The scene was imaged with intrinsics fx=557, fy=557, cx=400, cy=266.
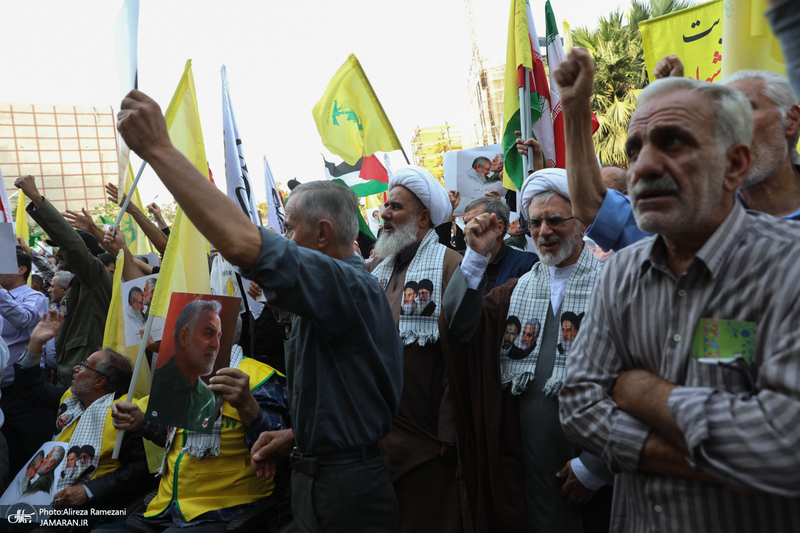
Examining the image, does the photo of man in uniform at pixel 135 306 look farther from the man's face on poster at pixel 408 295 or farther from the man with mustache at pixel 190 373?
the man's face on poster at pixel 408 295

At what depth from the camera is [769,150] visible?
198 centimetres

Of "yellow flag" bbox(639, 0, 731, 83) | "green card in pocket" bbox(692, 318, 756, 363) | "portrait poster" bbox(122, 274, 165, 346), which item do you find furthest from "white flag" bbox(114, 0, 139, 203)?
"yellow flag" bbox(639, 0, 731, 83)

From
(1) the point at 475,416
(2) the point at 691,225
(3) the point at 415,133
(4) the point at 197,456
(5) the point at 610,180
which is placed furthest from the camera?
(3) the point at 415,133

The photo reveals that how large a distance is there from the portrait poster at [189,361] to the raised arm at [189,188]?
137 centimetres

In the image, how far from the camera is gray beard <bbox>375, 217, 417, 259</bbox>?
3.62 metres

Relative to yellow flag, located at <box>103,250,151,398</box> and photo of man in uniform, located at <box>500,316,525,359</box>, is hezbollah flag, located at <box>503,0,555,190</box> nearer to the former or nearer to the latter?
photo of man in uniform, located at <box>500,316,525,359</box>

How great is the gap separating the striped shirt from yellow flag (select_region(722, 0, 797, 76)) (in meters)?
1.65

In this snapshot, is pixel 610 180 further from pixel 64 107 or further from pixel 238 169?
pixel 64 107

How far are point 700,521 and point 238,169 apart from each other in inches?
169

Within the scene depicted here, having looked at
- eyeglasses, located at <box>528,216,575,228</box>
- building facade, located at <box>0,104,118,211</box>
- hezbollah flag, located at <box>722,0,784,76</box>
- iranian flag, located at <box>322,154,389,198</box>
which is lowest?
eyeglasses, located at <box>528,216,575,228</box>

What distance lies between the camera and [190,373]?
2830 millimetres

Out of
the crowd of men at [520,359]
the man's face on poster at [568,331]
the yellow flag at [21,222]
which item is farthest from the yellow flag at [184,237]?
the yellow flag at [21,222]

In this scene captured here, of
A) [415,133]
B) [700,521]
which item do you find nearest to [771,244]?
[700,521]

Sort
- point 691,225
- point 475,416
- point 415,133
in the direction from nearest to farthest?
point 691,225 < point 475,416 < point 415,133
